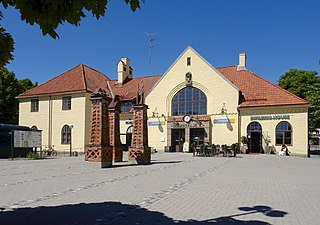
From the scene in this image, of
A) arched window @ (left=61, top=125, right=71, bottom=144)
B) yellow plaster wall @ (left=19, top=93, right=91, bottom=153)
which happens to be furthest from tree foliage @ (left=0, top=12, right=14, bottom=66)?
arched window @ (left=61, top=125, right=71, bottom=144)

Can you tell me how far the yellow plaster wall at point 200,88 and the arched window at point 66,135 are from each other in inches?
388

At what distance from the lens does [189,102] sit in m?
38.3

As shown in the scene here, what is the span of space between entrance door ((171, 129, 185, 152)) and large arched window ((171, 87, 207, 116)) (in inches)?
82.3

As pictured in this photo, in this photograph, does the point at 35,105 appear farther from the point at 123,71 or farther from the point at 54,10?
the point at 54,10

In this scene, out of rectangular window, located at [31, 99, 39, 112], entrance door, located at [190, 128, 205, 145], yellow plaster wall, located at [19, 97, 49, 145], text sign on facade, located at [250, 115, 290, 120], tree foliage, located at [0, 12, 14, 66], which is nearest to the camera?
tree foliage, located at [0, 12, 14, 66]

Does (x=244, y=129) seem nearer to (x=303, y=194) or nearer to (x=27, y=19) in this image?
(x=303, y=194)

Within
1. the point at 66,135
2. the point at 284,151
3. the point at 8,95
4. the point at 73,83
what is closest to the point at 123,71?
the point at 73,83

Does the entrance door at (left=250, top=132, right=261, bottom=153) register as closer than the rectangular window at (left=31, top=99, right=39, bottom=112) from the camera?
Yes

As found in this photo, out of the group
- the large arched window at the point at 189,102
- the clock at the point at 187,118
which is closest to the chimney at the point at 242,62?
the large arched window at the point at 189,102

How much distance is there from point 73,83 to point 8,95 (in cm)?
1167

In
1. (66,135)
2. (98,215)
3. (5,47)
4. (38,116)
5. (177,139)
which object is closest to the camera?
(5,47)

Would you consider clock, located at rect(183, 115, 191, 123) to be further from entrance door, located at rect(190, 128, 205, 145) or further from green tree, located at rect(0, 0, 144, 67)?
green tree, located at rect(0, 0, 144, 67)

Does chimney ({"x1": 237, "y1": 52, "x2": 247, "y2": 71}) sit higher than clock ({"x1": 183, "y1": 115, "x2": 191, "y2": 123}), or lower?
higher

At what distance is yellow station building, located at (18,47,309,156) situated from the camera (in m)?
33.1
